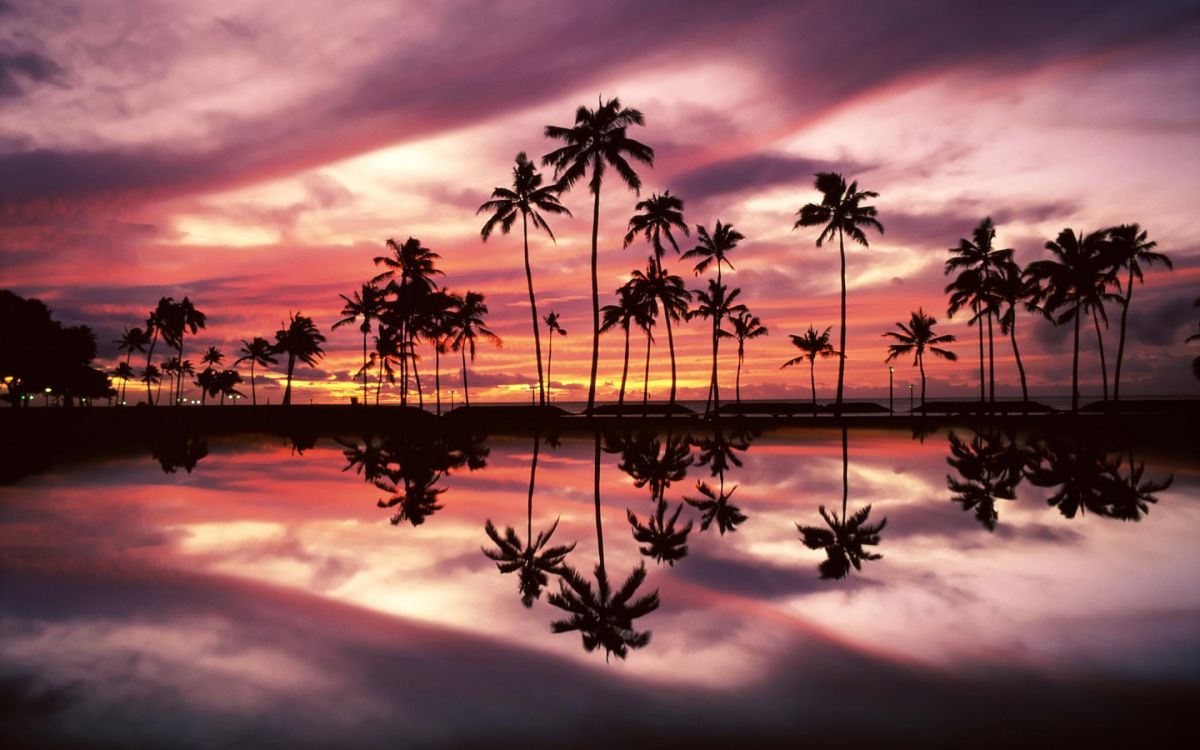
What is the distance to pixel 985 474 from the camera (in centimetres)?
1727

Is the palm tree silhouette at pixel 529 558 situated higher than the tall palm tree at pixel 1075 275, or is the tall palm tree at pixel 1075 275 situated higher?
the tall palm tree at pixel 1075 275

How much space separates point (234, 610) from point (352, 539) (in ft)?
10.9

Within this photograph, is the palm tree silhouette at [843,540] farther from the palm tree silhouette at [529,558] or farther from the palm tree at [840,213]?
Result: the palm tree at [840,213]

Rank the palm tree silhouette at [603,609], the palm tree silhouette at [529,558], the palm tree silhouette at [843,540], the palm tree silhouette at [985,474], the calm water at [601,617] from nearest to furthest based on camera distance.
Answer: the calm water at [601,617]
the palm tree silhouette at [603,609]
the palm tree silhouette at [529,558]
the palm tree silhouette at [843,540]
the palm tree silhouette at [985,474]

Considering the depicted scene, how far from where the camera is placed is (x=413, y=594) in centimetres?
710

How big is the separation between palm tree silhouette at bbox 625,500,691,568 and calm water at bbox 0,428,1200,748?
71 mm

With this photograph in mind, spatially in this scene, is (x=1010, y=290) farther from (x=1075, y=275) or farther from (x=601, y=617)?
(x=601, y=617)

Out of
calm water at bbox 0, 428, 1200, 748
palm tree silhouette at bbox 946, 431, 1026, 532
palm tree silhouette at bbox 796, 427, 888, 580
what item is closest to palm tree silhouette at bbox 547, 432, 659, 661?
calm water at bbox 0, 428, 1200, 748

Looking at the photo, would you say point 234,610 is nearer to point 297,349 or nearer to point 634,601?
point 634,601

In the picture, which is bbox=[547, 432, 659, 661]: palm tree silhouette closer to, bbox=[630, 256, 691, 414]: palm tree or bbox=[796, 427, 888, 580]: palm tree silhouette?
bbox=[796, 427, 888, 580]: palm tree silhouette

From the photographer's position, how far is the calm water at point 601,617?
4.21 m

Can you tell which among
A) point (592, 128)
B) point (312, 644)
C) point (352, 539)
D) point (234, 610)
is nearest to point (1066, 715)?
point (312, 644)

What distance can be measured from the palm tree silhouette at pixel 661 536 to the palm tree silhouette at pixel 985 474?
4741 millimetres

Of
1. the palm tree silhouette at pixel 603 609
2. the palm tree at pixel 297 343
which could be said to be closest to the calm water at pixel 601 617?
the palm tree silhouette at pixel 603 609
